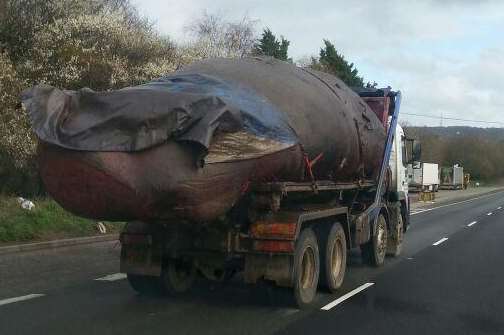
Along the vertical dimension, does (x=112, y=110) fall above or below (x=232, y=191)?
above

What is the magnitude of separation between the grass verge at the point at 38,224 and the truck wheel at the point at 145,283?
7.10 meters

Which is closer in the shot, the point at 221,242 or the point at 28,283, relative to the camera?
the point at 221,242

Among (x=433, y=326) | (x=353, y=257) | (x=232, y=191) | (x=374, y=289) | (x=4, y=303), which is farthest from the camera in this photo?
(x=353, y=257)

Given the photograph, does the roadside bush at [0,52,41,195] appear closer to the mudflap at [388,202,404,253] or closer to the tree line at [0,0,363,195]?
the tree line at [0,0,363,195]

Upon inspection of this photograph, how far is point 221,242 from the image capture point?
26.1 feet

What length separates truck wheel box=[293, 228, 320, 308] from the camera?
8.09m

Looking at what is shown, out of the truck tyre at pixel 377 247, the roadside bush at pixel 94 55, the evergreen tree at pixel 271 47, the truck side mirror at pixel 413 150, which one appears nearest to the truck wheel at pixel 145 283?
the truck tyre at pixel 377 247

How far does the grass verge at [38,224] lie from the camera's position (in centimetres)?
1544

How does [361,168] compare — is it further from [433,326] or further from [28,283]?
[28,283]

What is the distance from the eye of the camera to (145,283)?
8.98m

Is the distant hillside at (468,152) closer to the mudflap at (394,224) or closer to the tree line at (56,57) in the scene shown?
the tree line at (56,57)

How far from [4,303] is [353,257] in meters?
7.13

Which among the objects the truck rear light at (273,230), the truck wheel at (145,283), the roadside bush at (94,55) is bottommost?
the truck wheel at (145,283)

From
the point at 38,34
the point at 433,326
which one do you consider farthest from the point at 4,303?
the point at 38,34
